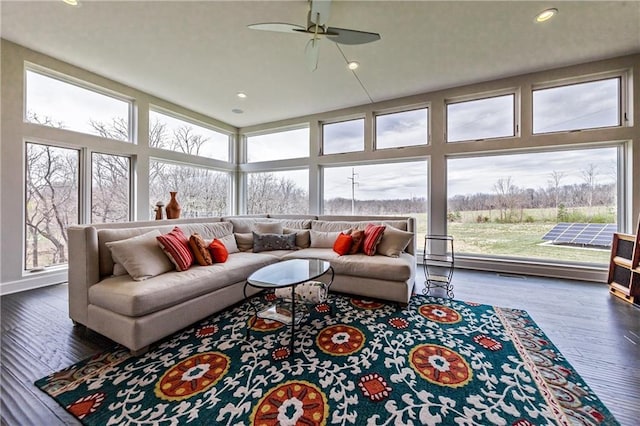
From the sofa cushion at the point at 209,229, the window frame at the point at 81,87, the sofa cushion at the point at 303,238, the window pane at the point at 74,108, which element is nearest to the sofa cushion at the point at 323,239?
the sofa cushion at the point at 303,238

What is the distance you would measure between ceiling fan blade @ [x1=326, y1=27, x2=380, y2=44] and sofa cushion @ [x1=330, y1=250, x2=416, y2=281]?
7.23ft

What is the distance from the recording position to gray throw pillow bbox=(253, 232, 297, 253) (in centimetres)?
371

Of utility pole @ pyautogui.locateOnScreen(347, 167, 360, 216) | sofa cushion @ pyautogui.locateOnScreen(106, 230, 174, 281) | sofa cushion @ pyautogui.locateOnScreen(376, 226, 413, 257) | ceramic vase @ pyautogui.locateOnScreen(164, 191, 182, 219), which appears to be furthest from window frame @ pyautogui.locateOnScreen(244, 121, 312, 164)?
sofa cushion @ pyautogui.locateOnScreen(106, 230, 174, 281)

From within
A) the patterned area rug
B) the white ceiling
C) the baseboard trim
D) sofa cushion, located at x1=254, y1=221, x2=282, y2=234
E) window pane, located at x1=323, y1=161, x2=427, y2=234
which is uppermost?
the white ceiling

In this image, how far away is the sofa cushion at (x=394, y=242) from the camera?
3172 millimetres

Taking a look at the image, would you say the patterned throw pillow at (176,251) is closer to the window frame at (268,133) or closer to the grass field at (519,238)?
the window frame at (268,133)

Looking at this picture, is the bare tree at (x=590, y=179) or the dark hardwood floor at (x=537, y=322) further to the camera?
the bare tree at (x=590, y=179)

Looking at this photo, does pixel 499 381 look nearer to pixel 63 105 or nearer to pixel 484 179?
pixel 484 179

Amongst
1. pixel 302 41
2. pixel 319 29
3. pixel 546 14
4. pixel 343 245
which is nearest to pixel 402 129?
pixel 546 14

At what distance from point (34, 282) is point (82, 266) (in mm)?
2164

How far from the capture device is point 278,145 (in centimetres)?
612

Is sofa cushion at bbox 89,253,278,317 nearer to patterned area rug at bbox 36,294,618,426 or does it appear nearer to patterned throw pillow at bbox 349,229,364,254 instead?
patterned area rug at bbox 36,294,618,426

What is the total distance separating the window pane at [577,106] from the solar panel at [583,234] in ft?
4.67

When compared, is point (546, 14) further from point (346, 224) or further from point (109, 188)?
point (109, 188)
